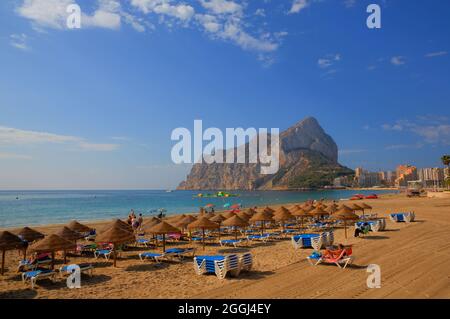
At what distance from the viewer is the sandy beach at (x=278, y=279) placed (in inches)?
301

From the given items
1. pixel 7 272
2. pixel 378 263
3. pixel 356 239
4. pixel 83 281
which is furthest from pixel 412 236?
pixel 7 272

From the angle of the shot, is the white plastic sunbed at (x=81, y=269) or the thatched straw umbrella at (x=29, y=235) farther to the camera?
the thatched straw umbrella at (x=29, y=235)

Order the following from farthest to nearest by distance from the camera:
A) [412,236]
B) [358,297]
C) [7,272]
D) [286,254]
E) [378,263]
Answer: [412,236]
[286,254]
[7,272]
[378,263]
[358,297]

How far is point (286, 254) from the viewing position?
42.2 ft

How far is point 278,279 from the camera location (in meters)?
8.87

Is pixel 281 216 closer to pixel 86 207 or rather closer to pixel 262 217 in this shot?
pixel 262 217

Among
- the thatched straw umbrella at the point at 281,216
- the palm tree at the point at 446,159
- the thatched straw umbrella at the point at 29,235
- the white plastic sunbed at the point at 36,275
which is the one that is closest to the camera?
the white plastic sunbed at the point at 36,275

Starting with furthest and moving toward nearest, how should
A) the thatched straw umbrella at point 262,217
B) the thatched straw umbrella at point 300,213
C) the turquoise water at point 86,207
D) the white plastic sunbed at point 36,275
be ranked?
the turquoise water at point 86,207 → the thatched straw umbrella at point 300,213 → the thatched straw umbrella at point 262,217 → the white plastic sunbed at point 36,275

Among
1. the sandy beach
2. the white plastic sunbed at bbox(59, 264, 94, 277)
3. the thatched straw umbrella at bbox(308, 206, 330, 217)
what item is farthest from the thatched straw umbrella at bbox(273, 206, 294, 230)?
the white plastic sunbed at bbox(59, 264, 94, 277)

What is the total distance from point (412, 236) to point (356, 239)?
261 cm

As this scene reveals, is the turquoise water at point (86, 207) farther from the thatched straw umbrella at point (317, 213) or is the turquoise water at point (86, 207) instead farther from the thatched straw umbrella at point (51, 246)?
the thatched straw umbrella at point (51, 246)

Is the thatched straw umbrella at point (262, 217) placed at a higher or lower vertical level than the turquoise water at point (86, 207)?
higher

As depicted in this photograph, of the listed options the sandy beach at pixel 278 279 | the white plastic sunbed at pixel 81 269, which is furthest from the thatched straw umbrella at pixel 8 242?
the white plastic sunbed at pixel 81 269
